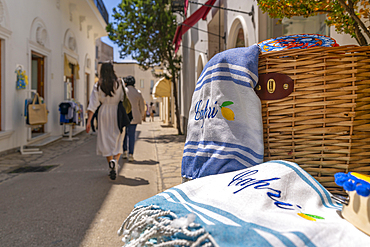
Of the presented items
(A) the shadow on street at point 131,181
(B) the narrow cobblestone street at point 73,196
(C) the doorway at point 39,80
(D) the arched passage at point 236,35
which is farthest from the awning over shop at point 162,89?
(A) the shadow on street at point 131,181

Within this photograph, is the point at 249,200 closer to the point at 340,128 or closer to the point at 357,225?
the point at 357,225

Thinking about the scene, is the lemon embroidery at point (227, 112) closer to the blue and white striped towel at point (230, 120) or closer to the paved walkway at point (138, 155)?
the blue and white striped towel at point (230, 120)

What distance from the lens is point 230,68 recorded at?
109 centimetres

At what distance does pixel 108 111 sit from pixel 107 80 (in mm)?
503

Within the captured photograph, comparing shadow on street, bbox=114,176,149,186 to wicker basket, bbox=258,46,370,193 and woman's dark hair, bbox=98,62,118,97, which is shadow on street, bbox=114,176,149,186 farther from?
wicker basket, bbox=258,46,370,193

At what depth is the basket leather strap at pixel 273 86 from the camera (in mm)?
1015

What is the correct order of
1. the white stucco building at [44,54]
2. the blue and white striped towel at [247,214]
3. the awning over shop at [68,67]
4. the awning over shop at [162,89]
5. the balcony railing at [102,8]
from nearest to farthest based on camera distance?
the blue and white striped towel at [247,214], the white stucco building at [44,54], the awning over shop at [68,67], the balcony railing at [102,8], the awning over shop at [162,89]

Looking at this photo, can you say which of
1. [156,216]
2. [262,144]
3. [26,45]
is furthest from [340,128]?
[26,45]

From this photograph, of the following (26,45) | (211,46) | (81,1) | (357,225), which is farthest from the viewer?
(81,1)

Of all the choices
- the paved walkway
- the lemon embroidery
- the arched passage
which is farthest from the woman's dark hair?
the lemon embroidery

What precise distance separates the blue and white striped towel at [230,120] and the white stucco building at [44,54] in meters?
7.14

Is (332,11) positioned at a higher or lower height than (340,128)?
higher

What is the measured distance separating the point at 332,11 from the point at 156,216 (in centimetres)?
145

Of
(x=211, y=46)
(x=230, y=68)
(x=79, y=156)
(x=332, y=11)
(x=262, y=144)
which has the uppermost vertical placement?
(x=211, y=46)
